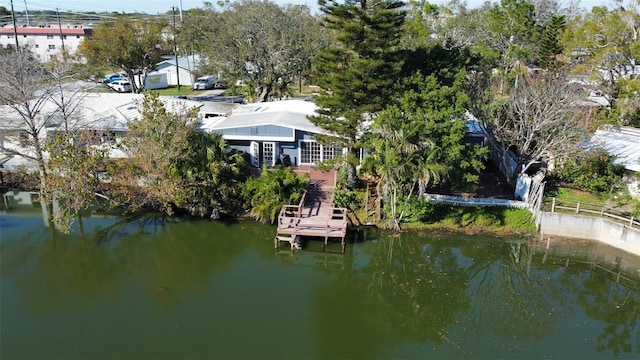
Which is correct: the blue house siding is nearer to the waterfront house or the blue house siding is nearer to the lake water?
the waterfront house

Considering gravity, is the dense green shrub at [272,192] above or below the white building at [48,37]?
below

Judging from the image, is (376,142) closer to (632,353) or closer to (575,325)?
(575,325)

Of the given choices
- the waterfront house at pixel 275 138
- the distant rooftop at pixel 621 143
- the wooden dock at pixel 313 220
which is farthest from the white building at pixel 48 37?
the distant rooftop at pixel 621 143

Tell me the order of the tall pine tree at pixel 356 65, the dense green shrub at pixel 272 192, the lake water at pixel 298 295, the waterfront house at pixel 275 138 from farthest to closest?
the waterfront house at pixel 275 138, the dense green shrub at pixel 272 192, the tall pine tree at pixel 356 65, the lake water at pixel 298 295

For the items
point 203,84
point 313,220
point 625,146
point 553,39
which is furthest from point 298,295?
point 553,39

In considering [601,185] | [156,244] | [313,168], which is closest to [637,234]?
[601,185]

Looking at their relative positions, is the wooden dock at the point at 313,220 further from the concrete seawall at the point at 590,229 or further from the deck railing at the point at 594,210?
the deck railing at the point at 594,210

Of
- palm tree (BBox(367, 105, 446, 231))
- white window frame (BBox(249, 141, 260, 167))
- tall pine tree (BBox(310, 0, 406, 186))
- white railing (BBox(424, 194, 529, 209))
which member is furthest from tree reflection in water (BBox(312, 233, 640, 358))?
white window frame (BBox(249, 141, 260, 167))
